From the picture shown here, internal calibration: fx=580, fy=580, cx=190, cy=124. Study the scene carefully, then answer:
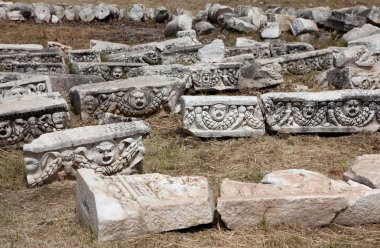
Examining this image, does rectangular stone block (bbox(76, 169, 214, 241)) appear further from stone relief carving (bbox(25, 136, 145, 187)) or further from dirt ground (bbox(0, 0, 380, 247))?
stone relief carving (bbox(25, 136, 145, 187))

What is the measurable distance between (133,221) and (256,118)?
2.91 meters

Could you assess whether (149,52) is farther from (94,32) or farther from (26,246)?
(26,246)

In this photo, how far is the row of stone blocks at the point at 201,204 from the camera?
3891 millimetres

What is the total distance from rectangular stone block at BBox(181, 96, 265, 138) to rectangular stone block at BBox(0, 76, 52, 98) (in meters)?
2.13

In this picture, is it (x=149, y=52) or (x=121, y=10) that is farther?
(x=121, y=10)

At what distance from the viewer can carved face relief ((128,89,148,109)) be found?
7.11 m

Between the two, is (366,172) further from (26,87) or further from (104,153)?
(26,87)

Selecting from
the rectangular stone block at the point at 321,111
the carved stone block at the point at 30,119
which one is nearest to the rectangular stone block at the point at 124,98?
the carved stone block at the point at 30,119

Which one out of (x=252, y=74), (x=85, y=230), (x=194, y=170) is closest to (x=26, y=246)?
(x=85, y=230)

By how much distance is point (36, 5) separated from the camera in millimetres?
14906

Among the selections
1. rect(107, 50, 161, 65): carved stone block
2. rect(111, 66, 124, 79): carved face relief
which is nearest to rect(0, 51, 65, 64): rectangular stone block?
rect(107, 50, 161, 65): carved stone block

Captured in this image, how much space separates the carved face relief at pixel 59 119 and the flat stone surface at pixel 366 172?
3.00 meters

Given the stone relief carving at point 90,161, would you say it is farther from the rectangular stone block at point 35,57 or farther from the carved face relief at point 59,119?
the rectangular stone block at point 35,57

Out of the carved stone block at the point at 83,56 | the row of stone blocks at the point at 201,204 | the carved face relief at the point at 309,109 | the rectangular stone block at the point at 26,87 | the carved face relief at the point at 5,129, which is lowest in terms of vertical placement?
the row of stone blocks at the point at 201,204
